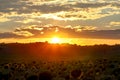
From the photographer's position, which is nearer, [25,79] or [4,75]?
[25,79]

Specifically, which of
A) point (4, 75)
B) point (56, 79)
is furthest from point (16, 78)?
point (56, 79)

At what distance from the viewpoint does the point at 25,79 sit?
50.0 m

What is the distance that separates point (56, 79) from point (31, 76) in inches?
117

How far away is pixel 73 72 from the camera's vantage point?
53.5 m

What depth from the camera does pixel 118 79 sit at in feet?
152

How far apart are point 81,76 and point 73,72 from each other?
7.38 ft

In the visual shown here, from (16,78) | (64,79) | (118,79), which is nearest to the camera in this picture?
(118,79)

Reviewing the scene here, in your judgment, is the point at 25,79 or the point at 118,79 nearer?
the point at 118,79

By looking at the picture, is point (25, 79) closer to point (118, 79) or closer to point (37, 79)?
point (37, 79)

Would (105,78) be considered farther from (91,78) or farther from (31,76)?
(31,76)

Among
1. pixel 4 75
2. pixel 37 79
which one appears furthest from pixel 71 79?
pixel 4 75

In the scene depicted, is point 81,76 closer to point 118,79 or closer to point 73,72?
point 73,72

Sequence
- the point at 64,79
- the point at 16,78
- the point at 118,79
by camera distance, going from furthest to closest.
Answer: the point at 16,78 < the point at 64,79 < the point at 118,79

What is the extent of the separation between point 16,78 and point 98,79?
33.8 feet
